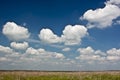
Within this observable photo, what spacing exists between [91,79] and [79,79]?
1308 mm

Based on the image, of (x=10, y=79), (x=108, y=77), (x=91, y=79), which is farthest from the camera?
(x=108, y=77)

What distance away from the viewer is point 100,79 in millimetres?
26281

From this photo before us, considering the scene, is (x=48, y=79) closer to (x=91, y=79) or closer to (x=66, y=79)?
(x=66, y=79)

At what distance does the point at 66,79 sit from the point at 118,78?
19.9 feet

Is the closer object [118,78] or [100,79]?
[100,79]

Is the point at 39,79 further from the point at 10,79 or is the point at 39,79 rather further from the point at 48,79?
the point at 10,79

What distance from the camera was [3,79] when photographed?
2505 centimetres

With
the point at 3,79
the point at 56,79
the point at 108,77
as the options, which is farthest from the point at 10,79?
the point at 108,77

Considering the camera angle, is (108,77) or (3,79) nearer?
(3,79)

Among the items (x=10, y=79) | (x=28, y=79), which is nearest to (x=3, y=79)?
(x=10, y=79)

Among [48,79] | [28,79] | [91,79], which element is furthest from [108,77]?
[28,79]

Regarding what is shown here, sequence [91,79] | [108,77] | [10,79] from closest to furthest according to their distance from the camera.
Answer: [10,79] → [91,79] → [108,77]

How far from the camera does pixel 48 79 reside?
26.0m

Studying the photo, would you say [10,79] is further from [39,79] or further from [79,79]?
[79,79]
